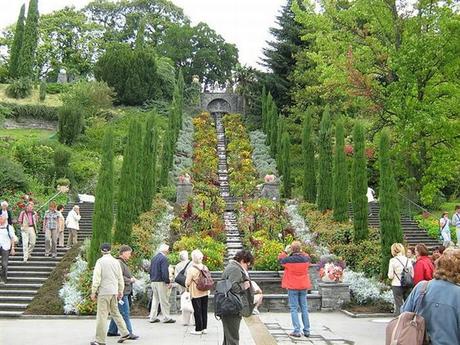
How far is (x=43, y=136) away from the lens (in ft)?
128

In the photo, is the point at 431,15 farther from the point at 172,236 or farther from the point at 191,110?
the point at 191,110

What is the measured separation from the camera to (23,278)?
15.5m

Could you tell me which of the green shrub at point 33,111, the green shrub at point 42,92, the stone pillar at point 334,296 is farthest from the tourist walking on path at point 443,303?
the green shrub at point 42,92

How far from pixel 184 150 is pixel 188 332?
27.9 m

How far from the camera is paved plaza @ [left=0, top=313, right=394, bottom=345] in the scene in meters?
9.41

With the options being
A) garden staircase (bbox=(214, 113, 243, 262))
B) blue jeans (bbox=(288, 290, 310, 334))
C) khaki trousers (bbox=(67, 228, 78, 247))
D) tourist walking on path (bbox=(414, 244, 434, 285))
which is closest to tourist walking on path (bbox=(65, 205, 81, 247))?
khaki trousers (bbox=(67, 228, 78, 247))

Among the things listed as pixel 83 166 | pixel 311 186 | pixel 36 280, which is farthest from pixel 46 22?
pixel 36 280

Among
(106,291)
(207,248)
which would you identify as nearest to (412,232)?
(207,248)

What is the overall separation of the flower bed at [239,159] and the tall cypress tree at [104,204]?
13602 millimetres

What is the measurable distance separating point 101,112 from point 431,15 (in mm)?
27107

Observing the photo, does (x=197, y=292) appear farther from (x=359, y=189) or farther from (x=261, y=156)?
(x=261, y=156)

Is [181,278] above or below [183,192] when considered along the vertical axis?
below

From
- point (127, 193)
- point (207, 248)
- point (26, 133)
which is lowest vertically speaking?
point (207, 248)

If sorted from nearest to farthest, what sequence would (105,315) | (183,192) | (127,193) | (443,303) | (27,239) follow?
(443,303)
(105,315)
(27,239)
(127,193)
(183,192)
